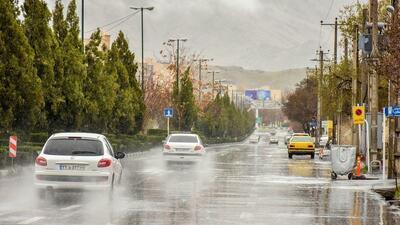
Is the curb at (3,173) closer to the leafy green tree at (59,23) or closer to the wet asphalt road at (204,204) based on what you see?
the wet asphalt road at (204,204)

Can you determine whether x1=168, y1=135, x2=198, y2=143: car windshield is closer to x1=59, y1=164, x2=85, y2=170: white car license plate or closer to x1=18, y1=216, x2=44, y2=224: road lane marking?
x1=59, y1=164, x2=85, y2=170: white car license plate

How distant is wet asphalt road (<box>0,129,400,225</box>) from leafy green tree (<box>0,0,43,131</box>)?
6.61 m

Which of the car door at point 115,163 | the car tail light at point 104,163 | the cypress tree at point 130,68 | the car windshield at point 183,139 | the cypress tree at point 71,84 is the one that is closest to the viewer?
the car tail light at point 104,163

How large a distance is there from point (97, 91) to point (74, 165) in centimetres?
3688

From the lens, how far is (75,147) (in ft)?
82.0

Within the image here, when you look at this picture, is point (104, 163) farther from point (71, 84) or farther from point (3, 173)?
point (71, 84)

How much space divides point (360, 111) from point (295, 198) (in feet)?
51.0

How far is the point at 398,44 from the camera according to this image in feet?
86.9

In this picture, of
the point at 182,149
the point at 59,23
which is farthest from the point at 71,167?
the point at 59,23

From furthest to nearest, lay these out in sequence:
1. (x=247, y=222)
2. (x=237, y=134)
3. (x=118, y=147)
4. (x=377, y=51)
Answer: (x=237, y=134) → (x=118, y=147) → (x=377, y=51) → (x=247, y=222)

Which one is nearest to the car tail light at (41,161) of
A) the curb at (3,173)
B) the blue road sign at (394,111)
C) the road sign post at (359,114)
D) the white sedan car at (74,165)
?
the white sedan car at (74,165)

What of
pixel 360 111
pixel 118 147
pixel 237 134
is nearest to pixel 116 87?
pixel 118 147

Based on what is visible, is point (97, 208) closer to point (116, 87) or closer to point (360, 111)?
point (360, 111)

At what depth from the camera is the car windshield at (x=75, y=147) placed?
24.8 m
